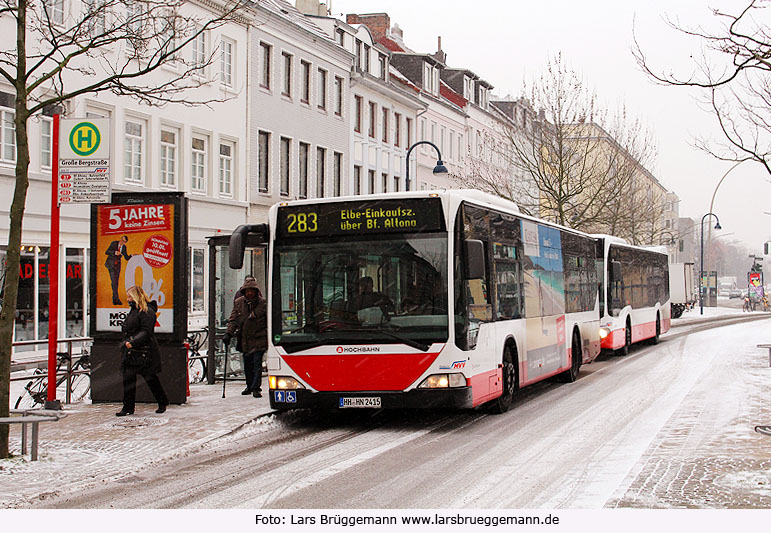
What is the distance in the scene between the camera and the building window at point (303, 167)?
39.1 m

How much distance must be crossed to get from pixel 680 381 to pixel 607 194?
26275 millimetres

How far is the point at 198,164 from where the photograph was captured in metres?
31.5

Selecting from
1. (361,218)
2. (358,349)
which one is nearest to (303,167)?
(361,218)

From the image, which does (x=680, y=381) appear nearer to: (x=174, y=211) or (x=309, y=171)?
(x=174, y=211)

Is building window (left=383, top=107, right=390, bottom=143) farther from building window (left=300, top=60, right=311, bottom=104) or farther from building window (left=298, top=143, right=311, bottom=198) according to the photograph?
building window (left=298, top=143, right=311, bottom=198)

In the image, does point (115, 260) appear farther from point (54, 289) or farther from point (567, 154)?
point (567, 154)

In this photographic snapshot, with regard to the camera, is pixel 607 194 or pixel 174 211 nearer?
pixel 174 211

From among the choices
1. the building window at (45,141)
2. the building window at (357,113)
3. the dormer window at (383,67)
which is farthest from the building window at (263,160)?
the dormer window at (383,67)

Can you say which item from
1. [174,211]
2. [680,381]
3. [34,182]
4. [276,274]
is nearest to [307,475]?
[276,274]

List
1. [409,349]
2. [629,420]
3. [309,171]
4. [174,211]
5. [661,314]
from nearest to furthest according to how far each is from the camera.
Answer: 1. [409,349]
2. [629,420]
3. [174,211]
4. [661,314]
5. [309,171]

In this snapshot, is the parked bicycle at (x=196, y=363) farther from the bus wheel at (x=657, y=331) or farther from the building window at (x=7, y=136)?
the bus wheel at (x=657, y=331)

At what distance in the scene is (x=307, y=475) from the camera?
9.04 m

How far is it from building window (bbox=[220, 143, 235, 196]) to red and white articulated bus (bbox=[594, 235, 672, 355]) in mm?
13276

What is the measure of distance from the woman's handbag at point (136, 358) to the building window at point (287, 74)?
25054mm
